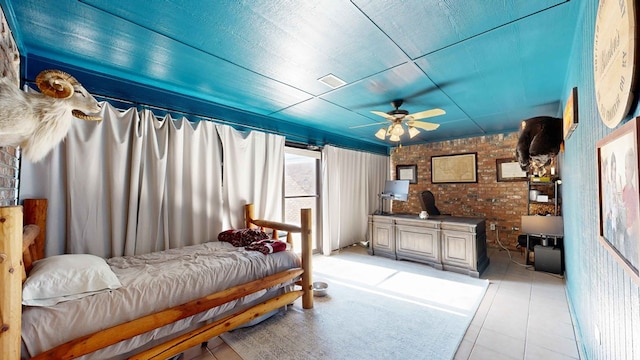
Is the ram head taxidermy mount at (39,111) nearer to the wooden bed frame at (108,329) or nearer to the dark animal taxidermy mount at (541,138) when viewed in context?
the wooden bed frame at (108,329)

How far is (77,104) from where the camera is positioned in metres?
1.41

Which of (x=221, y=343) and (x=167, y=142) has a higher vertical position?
A: (x=167, y=142)

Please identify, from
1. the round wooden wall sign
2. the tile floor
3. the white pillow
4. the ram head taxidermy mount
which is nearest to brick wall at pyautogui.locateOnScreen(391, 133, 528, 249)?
the tile floor

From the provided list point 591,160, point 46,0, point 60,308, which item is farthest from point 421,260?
point 46,0

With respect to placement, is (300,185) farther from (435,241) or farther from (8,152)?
(8,152)

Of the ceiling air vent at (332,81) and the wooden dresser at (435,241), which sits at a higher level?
the ceiling air vent at (332,81)

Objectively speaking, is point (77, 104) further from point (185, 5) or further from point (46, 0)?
point (185, 5)

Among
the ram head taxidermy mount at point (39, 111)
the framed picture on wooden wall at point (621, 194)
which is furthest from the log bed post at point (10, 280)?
the framed picture on wooden wall at point (621, 194)

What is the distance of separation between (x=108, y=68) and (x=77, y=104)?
1120 mm

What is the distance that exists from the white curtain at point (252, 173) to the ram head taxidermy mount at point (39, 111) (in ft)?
6.02

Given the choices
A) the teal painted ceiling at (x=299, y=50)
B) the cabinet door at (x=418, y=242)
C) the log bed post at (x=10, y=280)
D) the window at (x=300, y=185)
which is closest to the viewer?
the log bed post at (x=10, y=280)

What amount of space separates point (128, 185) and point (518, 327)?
13.1 ft

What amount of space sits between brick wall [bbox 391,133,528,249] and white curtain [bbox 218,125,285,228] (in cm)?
367

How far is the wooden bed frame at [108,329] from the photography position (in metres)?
1.12
